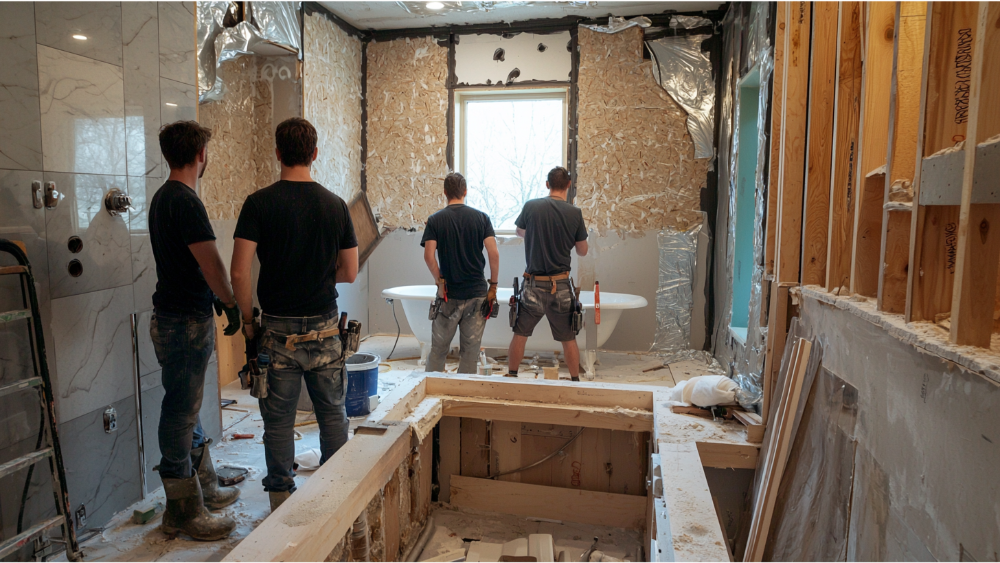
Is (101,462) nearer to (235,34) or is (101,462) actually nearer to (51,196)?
(51,196)

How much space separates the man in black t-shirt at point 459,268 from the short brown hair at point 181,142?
150 centimetres

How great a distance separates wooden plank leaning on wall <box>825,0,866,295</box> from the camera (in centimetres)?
181

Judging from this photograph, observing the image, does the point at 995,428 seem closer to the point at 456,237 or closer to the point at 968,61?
the point at 968,61

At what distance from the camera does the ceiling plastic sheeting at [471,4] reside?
474cm

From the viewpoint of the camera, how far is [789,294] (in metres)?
2.18

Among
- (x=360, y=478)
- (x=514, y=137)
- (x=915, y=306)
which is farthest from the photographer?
(x=514, y=137)

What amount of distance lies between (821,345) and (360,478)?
1458mm

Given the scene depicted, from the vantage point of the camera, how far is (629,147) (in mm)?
5316

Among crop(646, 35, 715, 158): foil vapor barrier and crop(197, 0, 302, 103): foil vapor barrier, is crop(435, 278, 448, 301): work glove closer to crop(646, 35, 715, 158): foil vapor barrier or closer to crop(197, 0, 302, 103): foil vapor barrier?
crop(197, 0, 302, 103): foil vapor barrier

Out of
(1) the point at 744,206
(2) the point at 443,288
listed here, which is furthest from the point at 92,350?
(1) the point at 744,206

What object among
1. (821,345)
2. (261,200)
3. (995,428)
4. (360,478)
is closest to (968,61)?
(995,428)

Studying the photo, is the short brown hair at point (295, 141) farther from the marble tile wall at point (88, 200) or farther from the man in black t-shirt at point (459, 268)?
the man in black t-shirt at point (459, 268)

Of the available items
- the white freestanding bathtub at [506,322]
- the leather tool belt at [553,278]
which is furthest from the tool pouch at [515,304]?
the white freestanding bathtub at [506,322]

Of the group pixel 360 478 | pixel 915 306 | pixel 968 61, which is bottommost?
pixel 360 478
